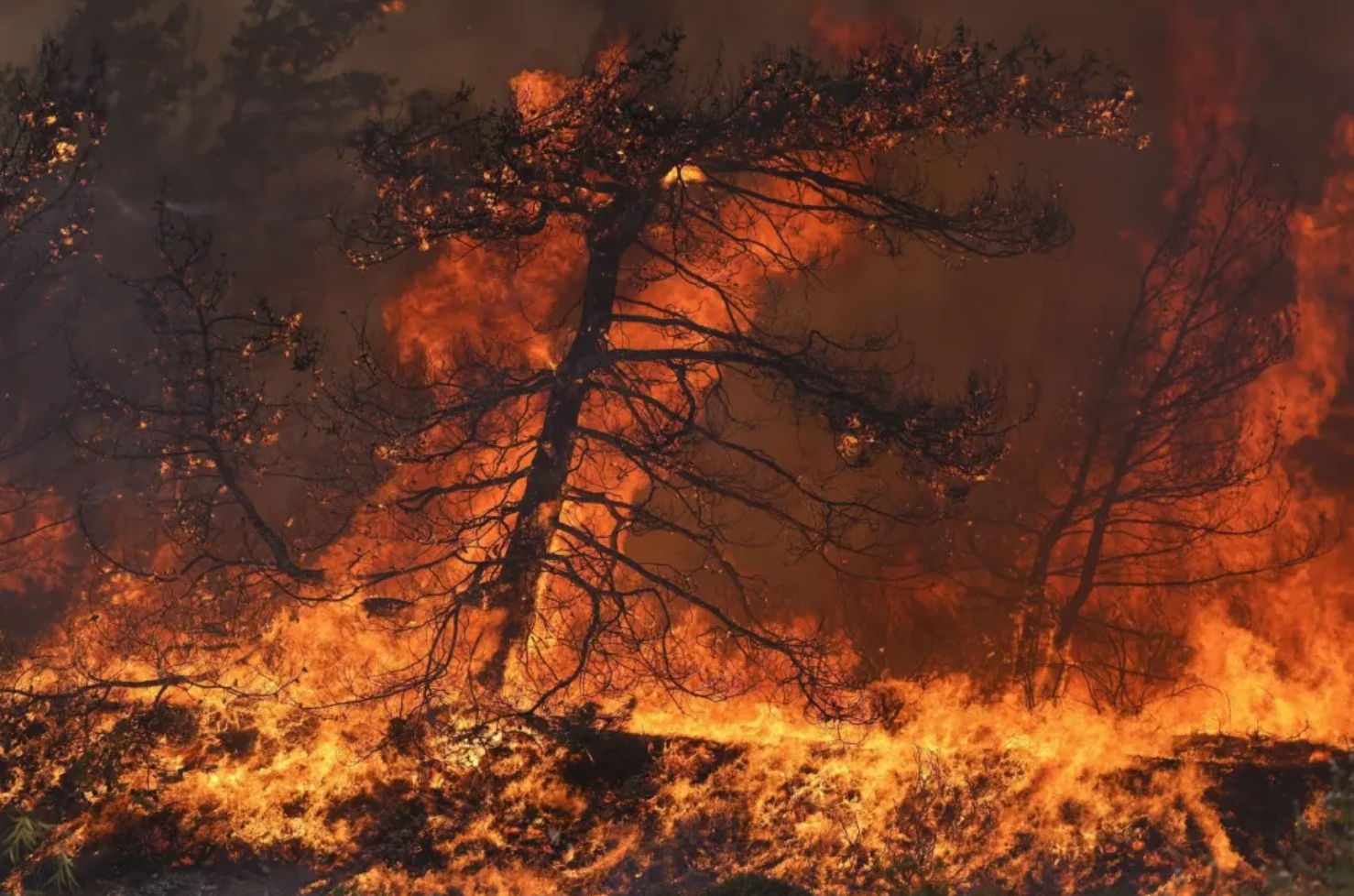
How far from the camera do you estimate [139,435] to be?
11.9 meters

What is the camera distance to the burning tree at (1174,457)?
11227mm

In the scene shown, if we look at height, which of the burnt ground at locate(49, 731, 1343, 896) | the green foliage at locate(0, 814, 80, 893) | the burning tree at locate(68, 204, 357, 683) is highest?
the burning tree at locate(68, 204, 357, 683)

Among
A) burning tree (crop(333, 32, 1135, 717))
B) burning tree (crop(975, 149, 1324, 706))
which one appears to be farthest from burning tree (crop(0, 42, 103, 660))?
burning tree (crop(975, 149, 1324, 706))

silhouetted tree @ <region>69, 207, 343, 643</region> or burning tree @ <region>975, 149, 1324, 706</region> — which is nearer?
silhouetted tree @ <region>69, 207, 343, 643</region>

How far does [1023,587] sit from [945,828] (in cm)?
298

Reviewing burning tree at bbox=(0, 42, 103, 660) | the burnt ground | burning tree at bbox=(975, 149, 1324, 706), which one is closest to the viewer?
the burnt ground

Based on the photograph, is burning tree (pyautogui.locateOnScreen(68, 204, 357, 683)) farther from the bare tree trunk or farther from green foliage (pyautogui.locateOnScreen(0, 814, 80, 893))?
the bare tree trunk

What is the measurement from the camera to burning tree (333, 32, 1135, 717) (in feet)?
30.4

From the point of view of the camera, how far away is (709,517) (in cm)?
1177

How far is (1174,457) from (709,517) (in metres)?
5.47

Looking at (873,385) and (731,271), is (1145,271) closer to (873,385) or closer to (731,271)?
(873,385)

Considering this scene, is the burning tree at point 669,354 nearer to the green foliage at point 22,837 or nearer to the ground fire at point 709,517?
the ground fire at point 709,517

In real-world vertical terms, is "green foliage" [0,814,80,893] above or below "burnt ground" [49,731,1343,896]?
below

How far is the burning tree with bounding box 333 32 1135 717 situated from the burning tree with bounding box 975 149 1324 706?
5.98ft
